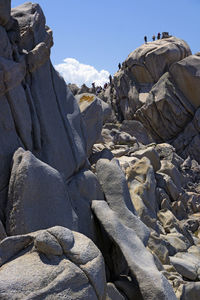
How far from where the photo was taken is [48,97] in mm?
9836

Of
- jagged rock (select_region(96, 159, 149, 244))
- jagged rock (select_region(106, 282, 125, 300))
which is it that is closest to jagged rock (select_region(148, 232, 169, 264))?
jagged rock (select_region(96, 159, 149, 244))

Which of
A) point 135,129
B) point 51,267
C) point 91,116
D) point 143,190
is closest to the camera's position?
point 51,267

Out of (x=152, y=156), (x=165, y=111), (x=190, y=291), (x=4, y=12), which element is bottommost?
(x=165, y=111)

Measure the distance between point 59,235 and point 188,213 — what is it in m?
12.6

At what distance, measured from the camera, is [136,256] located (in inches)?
326

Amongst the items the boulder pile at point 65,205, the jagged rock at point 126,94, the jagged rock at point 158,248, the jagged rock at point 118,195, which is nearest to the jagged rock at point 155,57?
the jagged rock at point 126,94

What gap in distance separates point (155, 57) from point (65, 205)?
2989 centimetres

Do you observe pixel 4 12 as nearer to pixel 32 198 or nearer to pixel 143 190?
pixel 32 198

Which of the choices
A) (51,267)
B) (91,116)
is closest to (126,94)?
(91,116)

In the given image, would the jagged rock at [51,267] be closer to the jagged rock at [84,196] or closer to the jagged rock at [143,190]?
the jagged rock at [84,196]

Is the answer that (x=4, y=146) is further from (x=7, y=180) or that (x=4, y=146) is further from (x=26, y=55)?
(x=26, y=55)

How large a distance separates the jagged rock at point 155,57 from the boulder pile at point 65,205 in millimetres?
22012

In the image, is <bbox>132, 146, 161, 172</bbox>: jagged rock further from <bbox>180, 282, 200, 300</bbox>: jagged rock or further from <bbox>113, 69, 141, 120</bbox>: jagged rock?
<bbox>113, 69, 141, 120</bbox>: jagged rock

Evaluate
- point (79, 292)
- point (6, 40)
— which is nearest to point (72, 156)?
point (6, 40)
